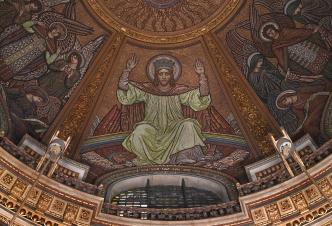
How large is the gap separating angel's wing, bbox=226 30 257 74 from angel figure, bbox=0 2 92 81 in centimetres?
387

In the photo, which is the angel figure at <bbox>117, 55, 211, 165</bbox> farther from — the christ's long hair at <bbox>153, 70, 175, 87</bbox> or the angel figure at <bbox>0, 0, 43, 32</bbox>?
the angel figure at <bbox>0, 0, 43, 32</bbox>

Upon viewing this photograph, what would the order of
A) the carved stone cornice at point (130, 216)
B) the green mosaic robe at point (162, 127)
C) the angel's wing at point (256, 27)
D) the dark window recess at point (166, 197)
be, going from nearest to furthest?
the carved stone cornice at point (130, 216)
the dark window recess at point (166, 197)
the green mosaic robe at point (162, 127)
the angel's wing at point (256, 27)

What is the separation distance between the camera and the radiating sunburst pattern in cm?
1586

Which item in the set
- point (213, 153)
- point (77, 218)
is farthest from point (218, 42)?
point (77, 218)

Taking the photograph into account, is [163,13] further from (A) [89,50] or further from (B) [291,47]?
(B) [291,47]

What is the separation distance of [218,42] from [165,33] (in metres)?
1.56

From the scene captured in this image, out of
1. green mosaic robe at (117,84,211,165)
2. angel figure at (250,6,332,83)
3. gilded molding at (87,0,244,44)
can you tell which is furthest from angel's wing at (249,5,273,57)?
green mosaic robe at (117,84,211,165)

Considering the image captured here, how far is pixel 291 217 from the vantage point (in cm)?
1069

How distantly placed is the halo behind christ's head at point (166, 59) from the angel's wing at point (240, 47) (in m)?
1.53

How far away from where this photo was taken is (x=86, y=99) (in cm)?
1458

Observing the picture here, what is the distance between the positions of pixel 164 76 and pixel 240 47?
2214 millimetres

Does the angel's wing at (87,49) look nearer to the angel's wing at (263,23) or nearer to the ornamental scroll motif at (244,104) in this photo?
the ornamental scroll motif at (244,104)

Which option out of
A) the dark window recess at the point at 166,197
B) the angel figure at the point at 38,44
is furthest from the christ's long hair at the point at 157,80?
the dark window recess at the point at 166,197

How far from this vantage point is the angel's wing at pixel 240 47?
15148mm
